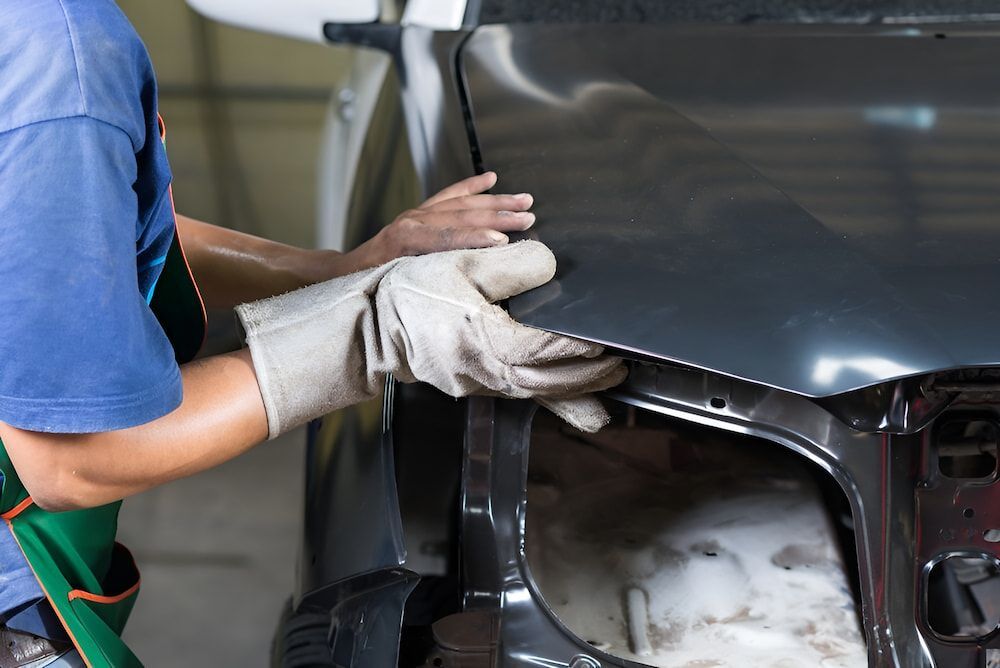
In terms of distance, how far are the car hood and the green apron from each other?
40cm

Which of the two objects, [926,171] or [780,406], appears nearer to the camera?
[780,406]

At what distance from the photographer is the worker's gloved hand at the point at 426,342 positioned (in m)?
1.10

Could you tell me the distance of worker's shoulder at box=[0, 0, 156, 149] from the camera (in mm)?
964

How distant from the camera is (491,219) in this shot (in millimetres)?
1221

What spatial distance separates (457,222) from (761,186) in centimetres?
35

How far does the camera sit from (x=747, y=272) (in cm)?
111

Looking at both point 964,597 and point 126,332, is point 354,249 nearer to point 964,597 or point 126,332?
point 126,332

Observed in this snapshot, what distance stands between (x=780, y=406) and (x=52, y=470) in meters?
0.73

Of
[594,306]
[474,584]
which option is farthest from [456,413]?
[594,306]

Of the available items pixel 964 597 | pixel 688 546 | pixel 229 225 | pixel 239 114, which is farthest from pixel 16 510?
pixel 239 114

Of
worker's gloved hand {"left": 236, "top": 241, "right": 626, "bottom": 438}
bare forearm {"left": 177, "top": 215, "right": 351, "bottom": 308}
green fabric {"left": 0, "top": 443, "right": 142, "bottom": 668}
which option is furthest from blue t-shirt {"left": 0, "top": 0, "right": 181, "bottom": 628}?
bare forearm {"left": 177, "top": 215, "right": 351, "bottom": 308}

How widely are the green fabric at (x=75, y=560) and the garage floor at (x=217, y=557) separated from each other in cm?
99

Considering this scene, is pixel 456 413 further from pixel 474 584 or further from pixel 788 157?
pixel 788 157

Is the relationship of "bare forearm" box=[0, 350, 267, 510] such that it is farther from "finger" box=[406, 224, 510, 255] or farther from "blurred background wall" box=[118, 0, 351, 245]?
"blurred background wall" box=[118, 0, 351, 245]
